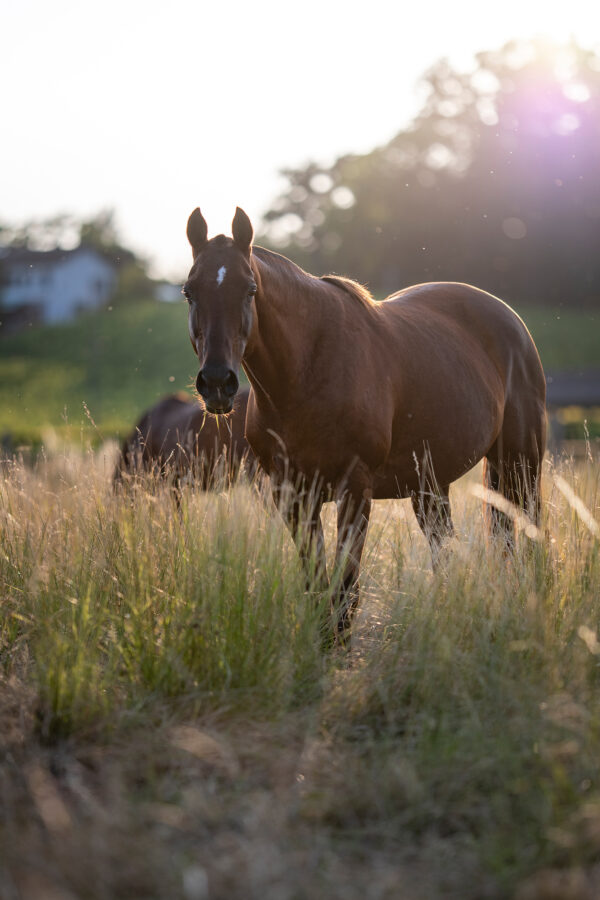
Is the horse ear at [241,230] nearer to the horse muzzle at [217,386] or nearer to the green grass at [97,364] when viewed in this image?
the horse muzzle at [217,386]

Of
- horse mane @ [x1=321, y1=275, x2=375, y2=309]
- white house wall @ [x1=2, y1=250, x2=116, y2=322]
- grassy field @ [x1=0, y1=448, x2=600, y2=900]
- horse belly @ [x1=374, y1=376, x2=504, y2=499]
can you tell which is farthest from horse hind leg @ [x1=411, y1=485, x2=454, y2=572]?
white house wall @ [x1=2, y1=250, x2=116, y2=322]

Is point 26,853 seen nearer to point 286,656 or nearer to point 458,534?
point 286,656

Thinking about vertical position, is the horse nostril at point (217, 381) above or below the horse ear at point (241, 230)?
below

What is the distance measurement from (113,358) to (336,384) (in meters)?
43.7

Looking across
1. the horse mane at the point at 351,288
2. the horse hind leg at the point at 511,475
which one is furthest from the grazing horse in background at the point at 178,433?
the horse mane at the point at 351,288

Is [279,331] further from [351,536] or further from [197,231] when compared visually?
[351,536]

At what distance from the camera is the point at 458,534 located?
15.4 ft

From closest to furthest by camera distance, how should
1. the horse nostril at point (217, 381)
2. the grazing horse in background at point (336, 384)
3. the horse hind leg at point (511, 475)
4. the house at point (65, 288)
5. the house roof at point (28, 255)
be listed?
the horse nostril at point (217, 381)
the grazing horse in background at point (336, 384)
the horse hind leg at point (511, 475)
the house roof at point (28, 255)
the house at point (65, 288)

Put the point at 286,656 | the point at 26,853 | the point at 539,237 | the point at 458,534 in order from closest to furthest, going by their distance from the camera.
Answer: the point at 26,853, the point at 286,656, the point at 458,534, the point at 539,237

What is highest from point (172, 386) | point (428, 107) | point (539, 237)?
point (428, 107)

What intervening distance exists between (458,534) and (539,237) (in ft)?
120

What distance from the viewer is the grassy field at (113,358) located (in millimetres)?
37781

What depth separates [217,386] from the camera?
3781 millimetres

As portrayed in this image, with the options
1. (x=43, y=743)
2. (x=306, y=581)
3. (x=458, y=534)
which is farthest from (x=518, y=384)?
(x=43, y=743)
